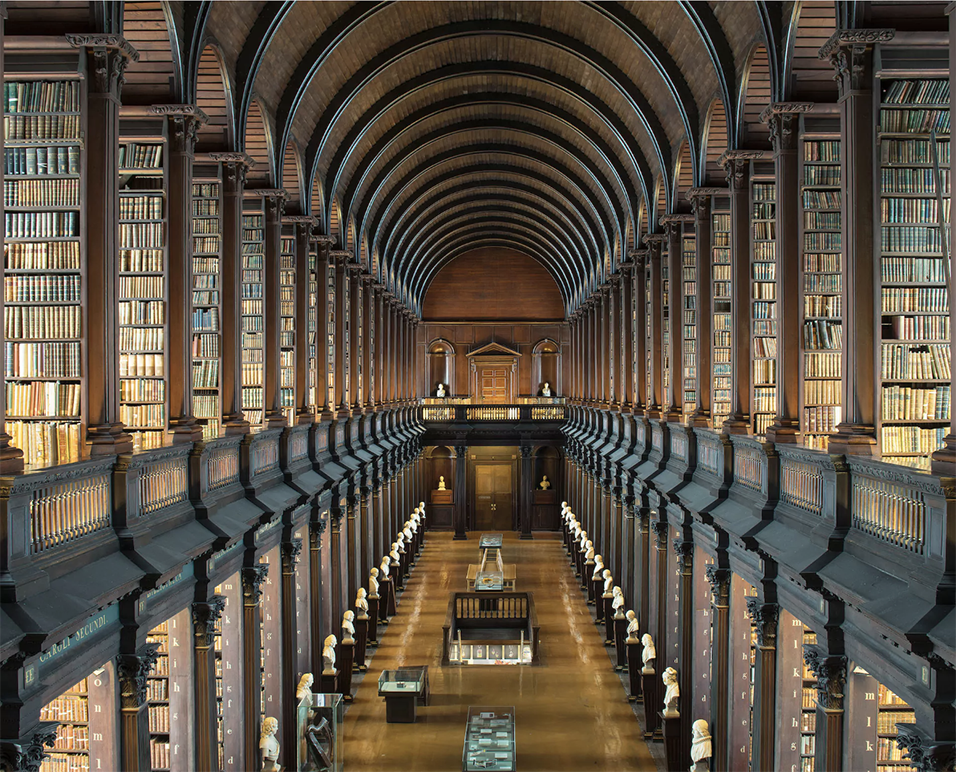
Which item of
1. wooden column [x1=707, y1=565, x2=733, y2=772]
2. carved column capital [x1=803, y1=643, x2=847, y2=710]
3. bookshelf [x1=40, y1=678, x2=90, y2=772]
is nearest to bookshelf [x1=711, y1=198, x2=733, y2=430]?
wooden column [x1=707, y1=565, x2=733, y2=772]

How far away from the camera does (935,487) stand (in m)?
4.79

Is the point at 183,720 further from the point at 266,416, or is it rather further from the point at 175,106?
the point at 175,106

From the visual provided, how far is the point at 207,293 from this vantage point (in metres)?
10.8

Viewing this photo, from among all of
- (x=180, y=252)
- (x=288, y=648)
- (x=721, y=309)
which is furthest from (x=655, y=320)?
(x=180, y=252)

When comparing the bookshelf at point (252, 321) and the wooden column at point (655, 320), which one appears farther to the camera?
the wooden column at point (655, 320)

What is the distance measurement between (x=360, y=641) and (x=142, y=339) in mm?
8592

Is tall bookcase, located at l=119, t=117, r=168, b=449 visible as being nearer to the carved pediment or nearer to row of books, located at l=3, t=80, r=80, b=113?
row of books, located at l=3, t=80, r=80, b=113

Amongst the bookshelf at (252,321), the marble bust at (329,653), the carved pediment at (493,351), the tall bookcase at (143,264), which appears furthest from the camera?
the carved pediment at (493,351)

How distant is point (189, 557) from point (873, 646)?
195 inches

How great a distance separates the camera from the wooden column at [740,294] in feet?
31.9

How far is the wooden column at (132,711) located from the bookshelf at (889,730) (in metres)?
5.42

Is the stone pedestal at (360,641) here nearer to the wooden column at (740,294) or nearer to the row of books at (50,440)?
the wooden column at (740,294)

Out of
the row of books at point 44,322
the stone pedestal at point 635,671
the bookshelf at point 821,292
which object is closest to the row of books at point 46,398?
the row of books at point 44,322

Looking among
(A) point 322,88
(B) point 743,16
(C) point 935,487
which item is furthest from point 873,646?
(A) point 322,88
